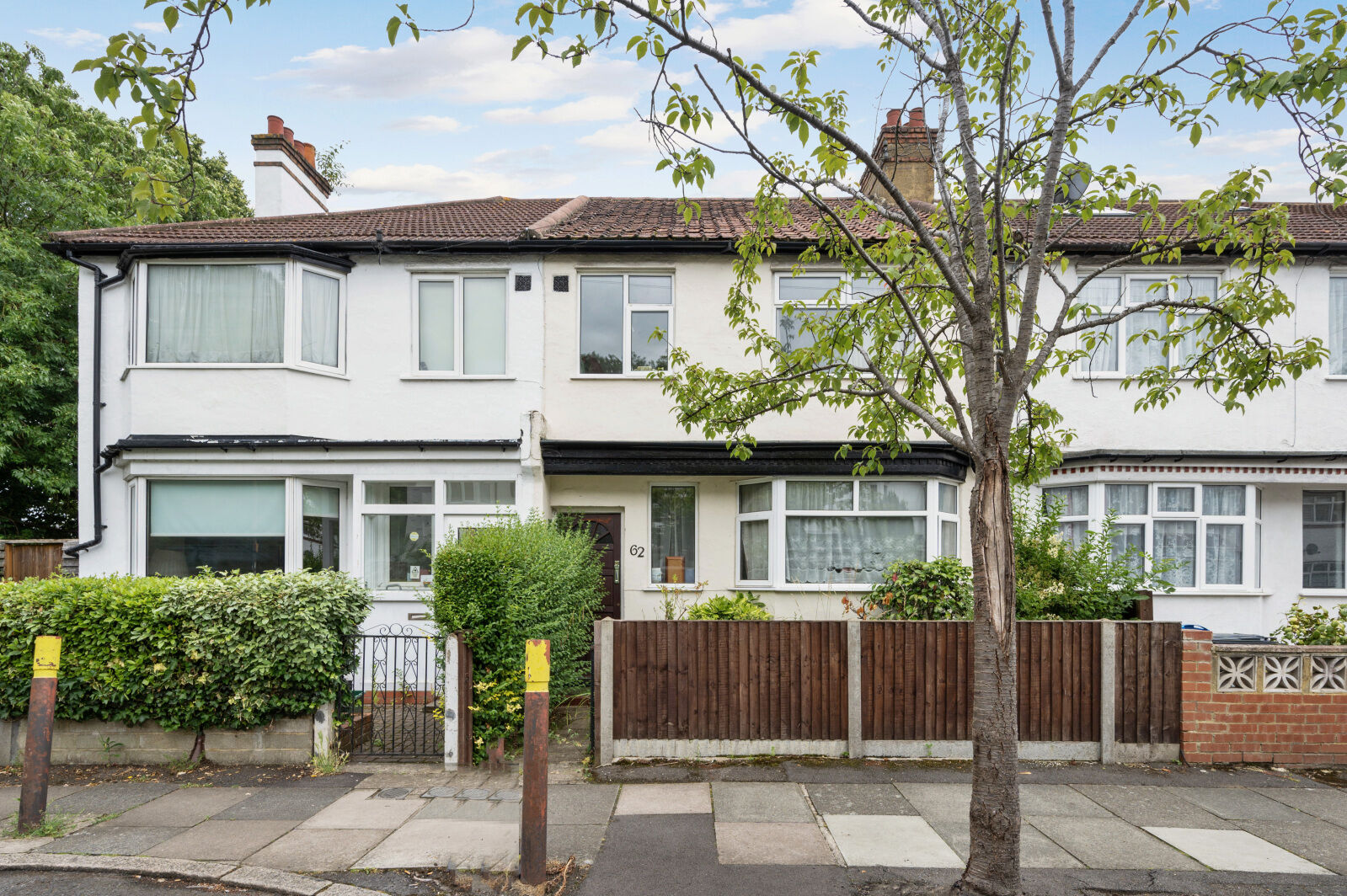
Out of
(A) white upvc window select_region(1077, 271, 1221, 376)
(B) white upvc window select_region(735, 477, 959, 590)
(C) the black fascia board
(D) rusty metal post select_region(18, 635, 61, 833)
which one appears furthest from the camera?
(A) white upvc window select_region(1077, 271, 1221, 376)

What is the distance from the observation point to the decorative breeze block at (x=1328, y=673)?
23.7 ft

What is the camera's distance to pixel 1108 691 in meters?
7.27

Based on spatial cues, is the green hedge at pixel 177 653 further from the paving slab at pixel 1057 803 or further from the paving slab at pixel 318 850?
the paving slab at pixel 1057 803

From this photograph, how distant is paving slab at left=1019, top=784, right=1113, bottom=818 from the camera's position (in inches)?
237

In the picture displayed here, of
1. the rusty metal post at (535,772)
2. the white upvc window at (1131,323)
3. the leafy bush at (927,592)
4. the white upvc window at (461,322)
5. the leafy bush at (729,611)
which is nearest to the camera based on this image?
the rusty metal post at (535,772)

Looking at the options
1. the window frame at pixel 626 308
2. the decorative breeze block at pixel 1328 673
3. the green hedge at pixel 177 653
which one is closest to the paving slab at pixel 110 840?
the green hedge at pixel 177 653

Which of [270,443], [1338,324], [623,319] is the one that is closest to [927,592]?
[623,319]

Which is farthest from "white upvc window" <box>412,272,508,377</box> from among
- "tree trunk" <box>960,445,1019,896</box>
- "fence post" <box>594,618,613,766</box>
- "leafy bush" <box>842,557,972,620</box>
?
"tree trunk" <box>960,445,1019,896</box>

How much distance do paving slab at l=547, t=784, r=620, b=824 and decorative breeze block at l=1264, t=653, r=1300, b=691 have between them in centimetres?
598

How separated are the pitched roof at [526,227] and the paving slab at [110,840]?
289 inches

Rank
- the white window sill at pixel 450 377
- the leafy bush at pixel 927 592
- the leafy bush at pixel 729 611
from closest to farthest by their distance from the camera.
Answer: the leafy bush at pixel 927 592
the leafy bush at pixel 729 611
the white window sill at pixel 450 377

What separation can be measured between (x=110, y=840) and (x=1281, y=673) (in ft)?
31.4

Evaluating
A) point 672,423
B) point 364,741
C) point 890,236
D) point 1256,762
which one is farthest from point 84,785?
point 1256,762

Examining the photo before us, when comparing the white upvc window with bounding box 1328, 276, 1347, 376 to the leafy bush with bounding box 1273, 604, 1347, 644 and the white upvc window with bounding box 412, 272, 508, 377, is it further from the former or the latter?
the white upvc window with bounding box 412, 272, 508, 377
